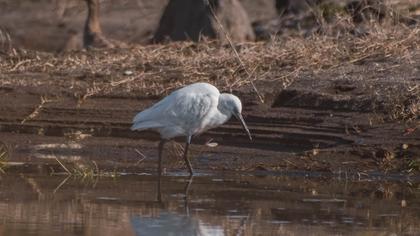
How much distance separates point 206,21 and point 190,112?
6089 mm

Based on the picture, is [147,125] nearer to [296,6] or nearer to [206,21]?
[206,21]

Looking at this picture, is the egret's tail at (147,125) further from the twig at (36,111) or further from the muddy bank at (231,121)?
the twig at (36,111)

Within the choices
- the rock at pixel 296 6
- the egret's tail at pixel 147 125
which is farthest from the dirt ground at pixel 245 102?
the rock at pixel 296 6

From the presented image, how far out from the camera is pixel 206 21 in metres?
16.6

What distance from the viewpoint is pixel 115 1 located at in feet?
68.6

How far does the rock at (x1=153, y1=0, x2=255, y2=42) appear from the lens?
1650cm

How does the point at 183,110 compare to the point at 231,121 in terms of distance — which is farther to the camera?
the point at 231,121

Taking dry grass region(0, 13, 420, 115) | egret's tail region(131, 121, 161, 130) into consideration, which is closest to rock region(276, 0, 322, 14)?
dry grass region(0, 13, 420, 115)

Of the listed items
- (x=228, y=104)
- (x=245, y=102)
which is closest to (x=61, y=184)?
(x=228, y=104)

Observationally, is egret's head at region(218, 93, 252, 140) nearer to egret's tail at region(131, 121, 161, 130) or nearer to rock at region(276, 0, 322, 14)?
egret's tail at region(131, 121, 161, 130)

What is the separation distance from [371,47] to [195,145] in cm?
290

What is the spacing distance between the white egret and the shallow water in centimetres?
42

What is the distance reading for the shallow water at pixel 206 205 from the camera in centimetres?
780

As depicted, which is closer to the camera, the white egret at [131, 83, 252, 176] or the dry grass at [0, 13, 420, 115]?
the white egret at [131, 83, 252, 176]
